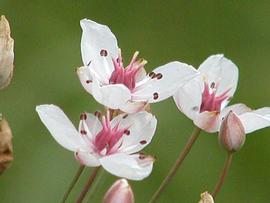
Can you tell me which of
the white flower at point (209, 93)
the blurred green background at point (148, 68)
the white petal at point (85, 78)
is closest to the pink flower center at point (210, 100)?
the white flower at point (209, 93)

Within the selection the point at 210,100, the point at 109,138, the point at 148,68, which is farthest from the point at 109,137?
the point at 148,68

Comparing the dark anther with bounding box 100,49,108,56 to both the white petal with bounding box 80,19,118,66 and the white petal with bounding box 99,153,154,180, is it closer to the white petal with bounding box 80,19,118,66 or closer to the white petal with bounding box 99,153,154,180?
the white petal with bounding box 80,19,118,66

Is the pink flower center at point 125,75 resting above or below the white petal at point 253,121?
above

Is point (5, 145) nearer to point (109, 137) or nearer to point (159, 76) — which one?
point (109, 137)

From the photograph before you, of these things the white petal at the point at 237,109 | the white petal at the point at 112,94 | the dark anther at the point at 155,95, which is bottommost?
the white petal at the point at 237,109

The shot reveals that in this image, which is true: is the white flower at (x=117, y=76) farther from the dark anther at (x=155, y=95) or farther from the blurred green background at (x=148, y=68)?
the blurred green background at (x=148, y=68)

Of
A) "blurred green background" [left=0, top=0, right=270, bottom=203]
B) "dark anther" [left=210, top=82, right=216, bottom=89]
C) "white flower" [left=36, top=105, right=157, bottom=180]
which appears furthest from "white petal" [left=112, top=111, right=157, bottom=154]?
"blurred green background" [left=0, top=0, right=270, bottom=203]
